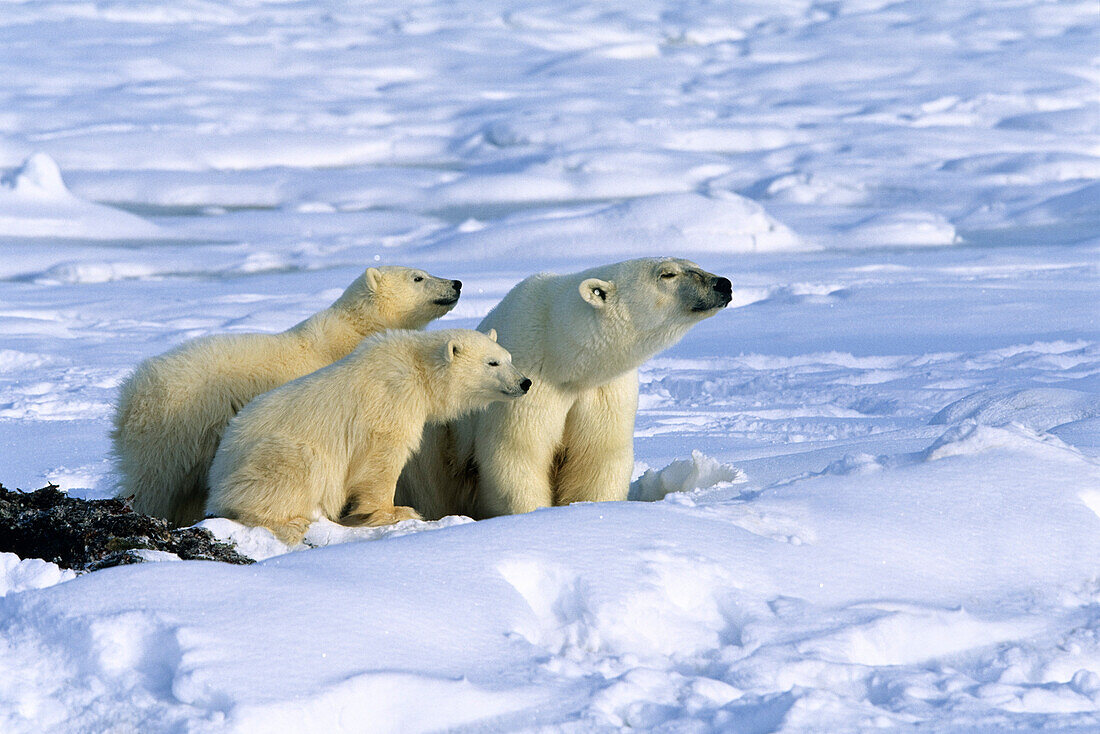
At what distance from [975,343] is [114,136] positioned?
12.4 metres

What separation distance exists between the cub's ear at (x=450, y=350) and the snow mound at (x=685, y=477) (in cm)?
91

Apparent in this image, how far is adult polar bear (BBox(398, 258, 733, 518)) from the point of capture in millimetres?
3697

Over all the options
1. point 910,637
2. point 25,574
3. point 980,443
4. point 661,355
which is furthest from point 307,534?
point 661,355

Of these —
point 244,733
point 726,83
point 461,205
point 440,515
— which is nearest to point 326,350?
point 440,515

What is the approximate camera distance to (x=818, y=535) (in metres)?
2.86

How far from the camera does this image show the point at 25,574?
2467 mm

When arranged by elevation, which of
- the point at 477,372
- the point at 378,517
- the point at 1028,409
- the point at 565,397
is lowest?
the point at 1028,409

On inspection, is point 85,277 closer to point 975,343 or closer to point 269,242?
point 269,242

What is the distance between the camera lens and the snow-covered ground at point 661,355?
6.98 feet

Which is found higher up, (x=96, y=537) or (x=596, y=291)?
(x=596, y=291)

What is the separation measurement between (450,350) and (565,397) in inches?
18.6

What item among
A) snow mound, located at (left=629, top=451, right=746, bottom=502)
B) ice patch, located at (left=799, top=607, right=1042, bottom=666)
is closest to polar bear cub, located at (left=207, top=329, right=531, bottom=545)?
snow mound, located at (left=629, top=451, right=746, bottom=502)

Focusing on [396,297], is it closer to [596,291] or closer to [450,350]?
[450,350]

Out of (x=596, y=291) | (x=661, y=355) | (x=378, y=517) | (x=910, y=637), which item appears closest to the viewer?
(x=910, y=637)
